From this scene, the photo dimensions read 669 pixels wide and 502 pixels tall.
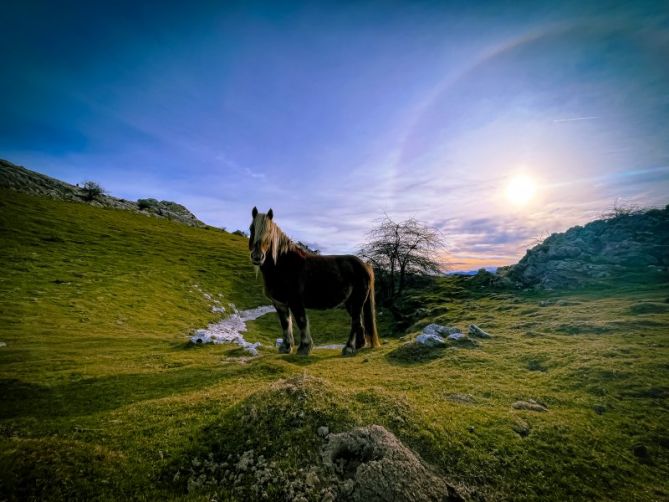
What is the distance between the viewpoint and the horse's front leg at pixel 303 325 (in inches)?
489

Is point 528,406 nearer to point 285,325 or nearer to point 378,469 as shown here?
point 378,469

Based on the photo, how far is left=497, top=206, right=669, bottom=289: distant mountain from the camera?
28.2 meters

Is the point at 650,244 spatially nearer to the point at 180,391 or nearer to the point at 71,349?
the point at 180,391

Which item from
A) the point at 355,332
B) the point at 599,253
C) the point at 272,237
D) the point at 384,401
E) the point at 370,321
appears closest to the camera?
the point at 384,401

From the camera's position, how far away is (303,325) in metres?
12.6

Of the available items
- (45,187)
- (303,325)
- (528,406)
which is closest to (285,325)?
(303,325)

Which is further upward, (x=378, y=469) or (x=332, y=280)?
(x=332, y=280)

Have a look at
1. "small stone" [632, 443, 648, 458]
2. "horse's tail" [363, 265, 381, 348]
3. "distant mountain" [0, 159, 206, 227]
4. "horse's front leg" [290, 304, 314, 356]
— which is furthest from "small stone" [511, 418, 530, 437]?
"distant mountain" [0, 159, 206, 227]

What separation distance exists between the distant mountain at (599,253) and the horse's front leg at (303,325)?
89.0ft

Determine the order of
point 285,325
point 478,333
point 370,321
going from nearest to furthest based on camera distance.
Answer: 1. point 285,325
2. point 478,333
3. point 370,321

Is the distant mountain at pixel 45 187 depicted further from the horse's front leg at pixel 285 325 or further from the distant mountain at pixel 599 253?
the distant mountain at pixel 599 253

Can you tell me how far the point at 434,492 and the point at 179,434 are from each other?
4.51 metres

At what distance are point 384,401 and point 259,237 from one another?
667 centimetres

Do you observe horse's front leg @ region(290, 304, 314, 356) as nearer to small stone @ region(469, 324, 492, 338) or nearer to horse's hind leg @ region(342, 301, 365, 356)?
horse's hind leg @ region(342, 301, 365, 356)
